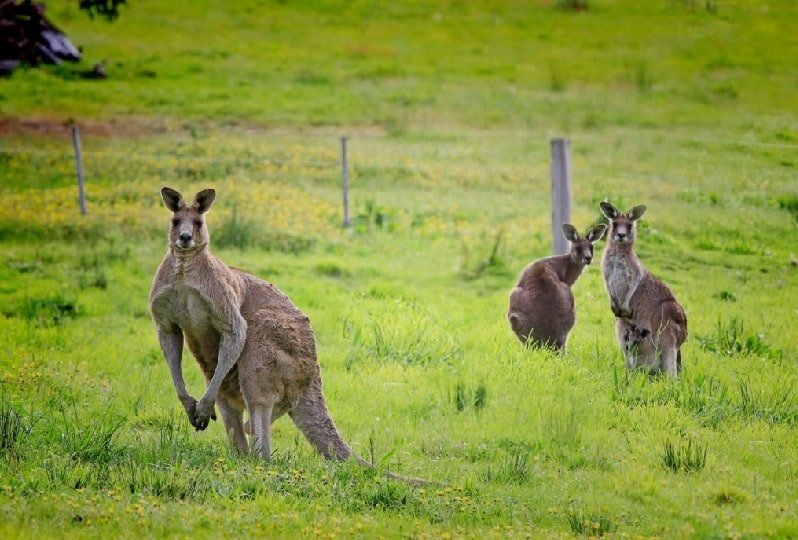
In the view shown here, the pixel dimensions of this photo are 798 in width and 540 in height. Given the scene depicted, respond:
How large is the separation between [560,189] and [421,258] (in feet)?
11.4

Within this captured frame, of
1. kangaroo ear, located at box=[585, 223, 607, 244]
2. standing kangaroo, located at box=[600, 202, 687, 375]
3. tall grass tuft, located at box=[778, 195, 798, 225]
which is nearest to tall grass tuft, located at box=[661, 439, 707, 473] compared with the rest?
standing kangaroo, located at box=[600, 202, 687, 375]

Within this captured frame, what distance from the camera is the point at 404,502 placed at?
855 cm

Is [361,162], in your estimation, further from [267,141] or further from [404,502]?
[404,502]

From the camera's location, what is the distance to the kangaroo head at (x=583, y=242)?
42.9 feet

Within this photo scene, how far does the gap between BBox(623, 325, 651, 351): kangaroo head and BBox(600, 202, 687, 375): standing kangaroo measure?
0.04 m

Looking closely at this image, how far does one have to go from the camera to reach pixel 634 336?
469 inches

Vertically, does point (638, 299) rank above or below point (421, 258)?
above

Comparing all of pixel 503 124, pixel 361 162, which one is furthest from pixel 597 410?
pixel 503 124

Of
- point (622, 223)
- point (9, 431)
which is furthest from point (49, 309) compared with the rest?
point (622, 223)

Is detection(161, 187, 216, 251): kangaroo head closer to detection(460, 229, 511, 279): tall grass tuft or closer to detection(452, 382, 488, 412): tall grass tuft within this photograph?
detection(452, 382, 488, 412): tall grass tuft

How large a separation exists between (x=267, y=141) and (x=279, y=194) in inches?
248

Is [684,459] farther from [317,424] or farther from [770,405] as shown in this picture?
[317,424]

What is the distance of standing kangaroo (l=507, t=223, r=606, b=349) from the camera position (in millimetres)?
12477

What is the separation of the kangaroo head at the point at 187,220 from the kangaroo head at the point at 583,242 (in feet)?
16.7
